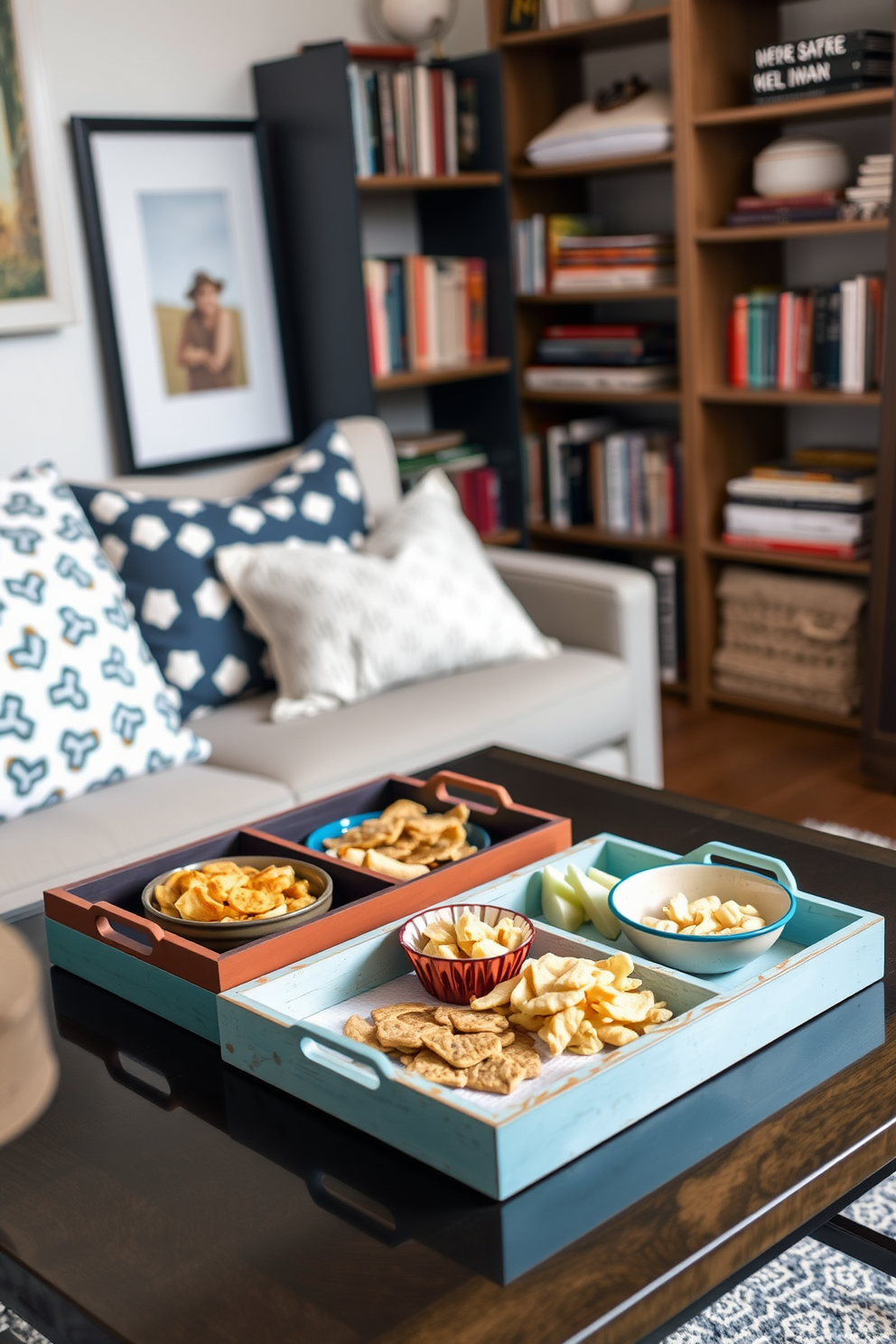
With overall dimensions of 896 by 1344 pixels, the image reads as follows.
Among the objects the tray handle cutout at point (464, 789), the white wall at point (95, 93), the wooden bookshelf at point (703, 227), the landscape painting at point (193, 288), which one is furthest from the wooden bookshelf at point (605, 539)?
the tray handle cutout at point (464, 789)

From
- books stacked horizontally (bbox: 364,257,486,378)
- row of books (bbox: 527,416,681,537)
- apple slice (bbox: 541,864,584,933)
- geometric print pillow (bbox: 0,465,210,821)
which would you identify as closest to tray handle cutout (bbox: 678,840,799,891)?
apple slice (bbox: 541,864,584,933)

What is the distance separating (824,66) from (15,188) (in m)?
1.70

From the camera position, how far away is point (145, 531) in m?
2.37

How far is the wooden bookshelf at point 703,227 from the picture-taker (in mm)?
3115

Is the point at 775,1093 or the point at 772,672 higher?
the point at 775,1093

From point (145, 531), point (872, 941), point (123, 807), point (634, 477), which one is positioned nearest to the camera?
point (872, 941)

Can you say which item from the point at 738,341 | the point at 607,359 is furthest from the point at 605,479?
the point at 738,341

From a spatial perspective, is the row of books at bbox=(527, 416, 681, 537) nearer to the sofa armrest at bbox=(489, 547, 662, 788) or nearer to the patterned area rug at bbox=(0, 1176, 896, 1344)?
the sofa armrest at bbox=(489, 547, 662, 788)

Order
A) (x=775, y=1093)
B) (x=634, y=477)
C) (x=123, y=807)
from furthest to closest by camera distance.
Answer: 1. (x=634, y=477)
2. (x=123, y=807)
3. (x=775, y=1093)

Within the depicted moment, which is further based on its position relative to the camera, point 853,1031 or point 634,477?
point 634,477

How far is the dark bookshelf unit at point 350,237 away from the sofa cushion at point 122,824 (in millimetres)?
1423

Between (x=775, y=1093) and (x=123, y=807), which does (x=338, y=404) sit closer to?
(x=123, y=807)

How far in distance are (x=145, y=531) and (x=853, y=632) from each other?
5.53ft

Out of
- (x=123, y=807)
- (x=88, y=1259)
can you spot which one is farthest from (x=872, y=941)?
(x=123, y=807)
